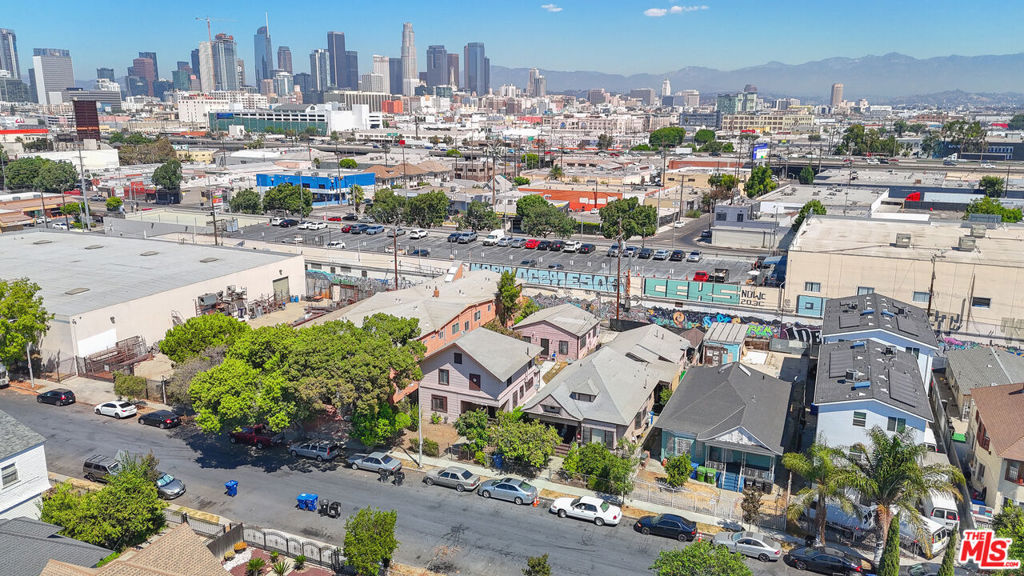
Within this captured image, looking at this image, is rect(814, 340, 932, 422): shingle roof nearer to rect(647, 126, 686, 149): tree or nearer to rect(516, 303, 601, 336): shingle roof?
rect(516, 303, 601, 336): shingle roof

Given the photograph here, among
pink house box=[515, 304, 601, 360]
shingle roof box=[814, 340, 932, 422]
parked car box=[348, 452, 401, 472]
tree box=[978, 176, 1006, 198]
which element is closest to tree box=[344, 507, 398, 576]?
parked car box=[348, 452, 401, 472]

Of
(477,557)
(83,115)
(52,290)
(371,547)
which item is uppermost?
(83,115)

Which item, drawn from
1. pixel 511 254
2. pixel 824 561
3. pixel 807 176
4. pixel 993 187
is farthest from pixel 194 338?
pixel 807 176

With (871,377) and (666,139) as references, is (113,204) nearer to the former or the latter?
(871,377)

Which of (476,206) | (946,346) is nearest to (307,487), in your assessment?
(946,346)

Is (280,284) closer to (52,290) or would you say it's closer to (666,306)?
(52,290)

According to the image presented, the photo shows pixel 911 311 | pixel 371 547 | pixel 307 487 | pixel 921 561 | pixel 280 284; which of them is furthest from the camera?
pixel 280 284

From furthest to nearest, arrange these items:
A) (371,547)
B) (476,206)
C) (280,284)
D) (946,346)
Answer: (476,206)
(280,284)
(946,346)
(371,547)
